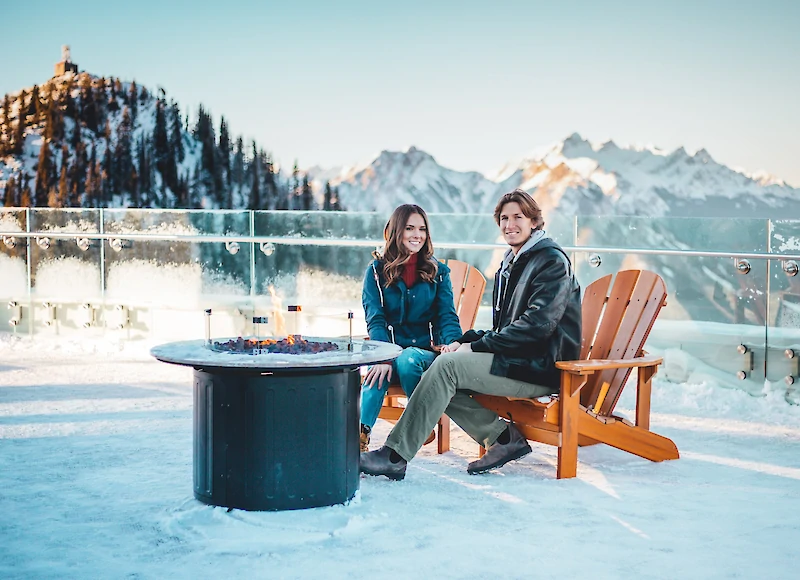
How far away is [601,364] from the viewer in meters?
3.75

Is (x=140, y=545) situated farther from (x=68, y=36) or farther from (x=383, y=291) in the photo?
(x=68, y=36)

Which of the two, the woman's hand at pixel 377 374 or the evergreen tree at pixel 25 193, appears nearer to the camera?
the woman's hand at pixel 377 374

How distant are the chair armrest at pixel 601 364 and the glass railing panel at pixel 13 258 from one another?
681 centimetres

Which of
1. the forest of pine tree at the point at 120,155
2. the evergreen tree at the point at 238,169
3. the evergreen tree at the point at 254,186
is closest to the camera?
the evergreen tree at the point at 254,186

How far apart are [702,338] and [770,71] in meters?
23.9

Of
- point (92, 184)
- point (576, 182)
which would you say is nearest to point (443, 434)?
point (576, 182)

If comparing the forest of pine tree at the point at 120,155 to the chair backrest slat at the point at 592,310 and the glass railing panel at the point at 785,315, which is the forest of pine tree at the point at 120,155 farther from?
the chair backrest slat at the point at 592,310

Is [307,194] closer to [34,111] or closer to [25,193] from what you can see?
[25,193]

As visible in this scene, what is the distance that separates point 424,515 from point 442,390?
26.4 inches

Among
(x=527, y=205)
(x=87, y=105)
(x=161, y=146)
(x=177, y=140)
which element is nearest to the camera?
(x=527, y=205)

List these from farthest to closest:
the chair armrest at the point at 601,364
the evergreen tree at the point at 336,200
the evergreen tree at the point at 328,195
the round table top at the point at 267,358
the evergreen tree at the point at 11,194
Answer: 1. the evergreen tree at the point at 11,194
2. the evergreen tree at the point at 336,200
3. the evergreen tree at the point at 328,195
4. the chair armrest at the point at 601,364
5. the round table top at the point at 267,358

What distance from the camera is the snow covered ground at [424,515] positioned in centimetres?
269

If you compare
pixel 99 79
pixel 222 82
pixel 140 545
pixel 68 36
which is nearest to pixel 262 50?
pixel 222 82

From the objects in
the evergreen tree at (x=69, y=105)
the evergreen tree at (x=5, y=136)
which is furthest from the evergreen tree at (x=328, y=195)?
the evergreen tree at (x=5, y=136)
